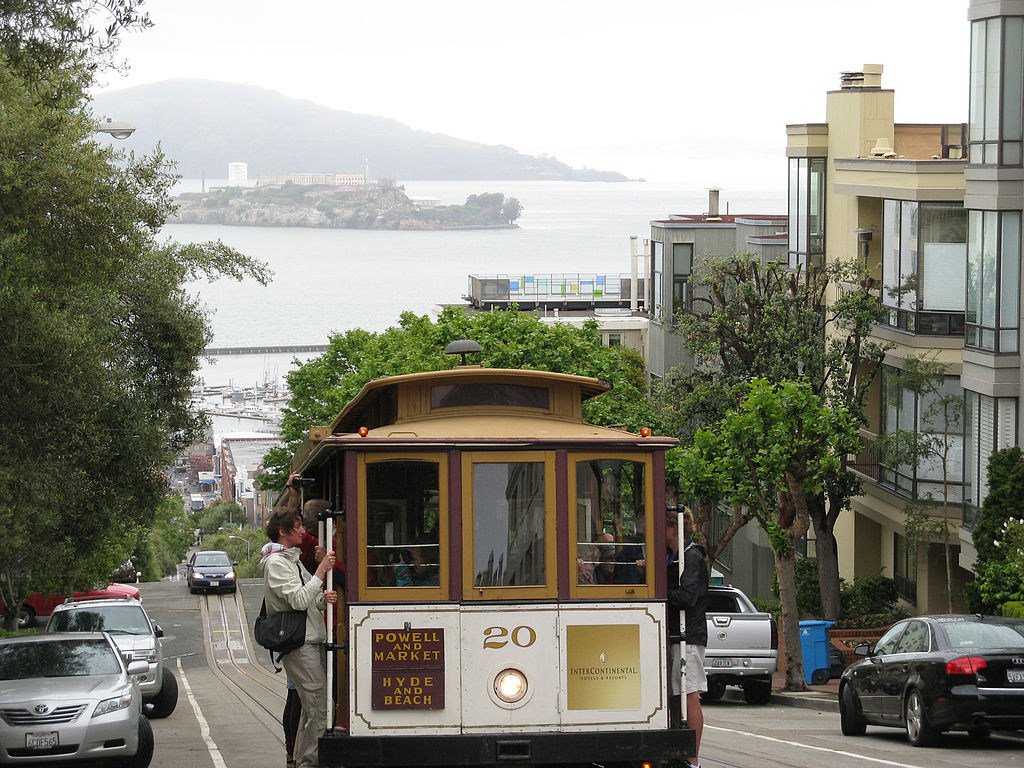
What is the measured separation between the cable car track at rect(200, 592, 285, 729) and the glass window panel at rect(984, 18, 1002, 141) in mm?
15501

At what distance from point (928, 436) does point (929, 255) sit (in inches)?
141

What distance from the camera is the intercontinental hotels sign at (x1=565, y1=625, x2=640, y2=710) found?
10219 millimetres

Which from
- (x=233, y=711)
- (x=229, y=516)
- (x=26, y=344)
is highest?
(x=26, y=344)

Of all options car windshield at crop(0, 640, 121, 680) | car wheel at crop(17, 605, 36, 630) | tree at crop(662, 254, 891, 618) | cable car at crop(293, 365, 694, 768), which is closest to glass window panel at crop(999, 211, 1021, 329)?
tree at crop(662, 254, 891, 618)

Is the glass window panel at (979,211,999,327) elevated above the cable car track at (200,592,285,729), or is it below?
above

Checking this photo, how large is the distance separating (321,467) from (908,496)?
1920 centimetres

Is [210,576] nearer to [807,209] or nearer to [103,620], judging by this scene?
[807,209]

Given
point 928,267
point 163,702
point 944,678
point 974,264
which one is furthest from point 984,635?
point 928,267

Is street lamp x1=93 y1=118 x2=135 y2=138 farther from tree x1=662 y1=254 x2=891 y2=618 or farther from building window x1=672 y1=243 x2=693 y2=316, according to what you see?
building window x1=672 y1=243 x2=693 y2=316

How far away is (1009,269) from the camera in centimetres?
2536

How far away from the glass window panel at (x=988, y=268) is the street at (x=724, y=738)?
7776 millimetres

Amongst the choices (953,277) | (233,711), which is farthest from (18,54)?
(953,277)

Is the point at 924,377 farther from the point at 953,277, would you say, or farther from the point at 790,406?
the point at 790,406

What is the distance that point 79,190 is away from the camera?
15.8 m
